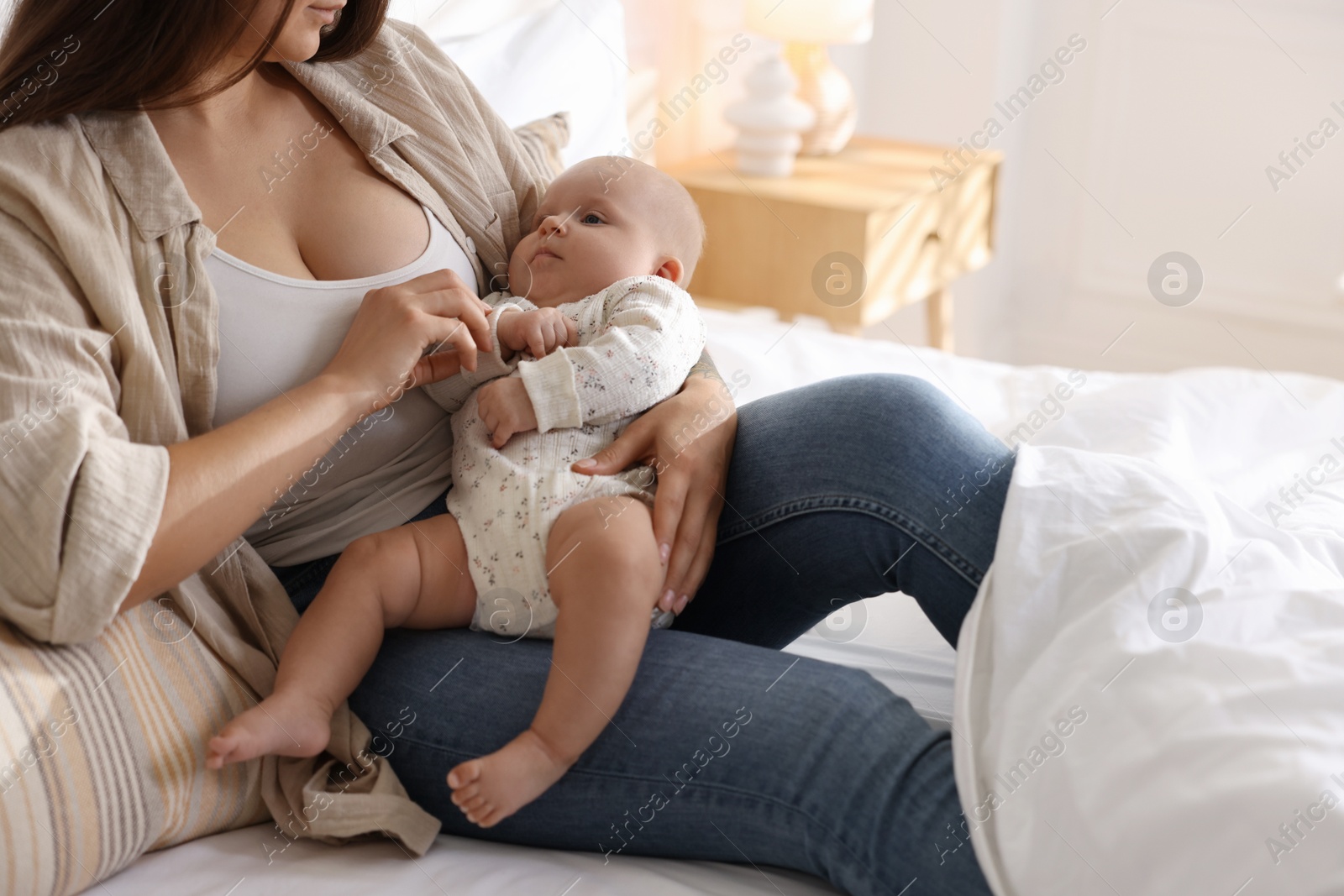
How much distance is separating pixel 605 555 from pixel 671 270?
39 cm

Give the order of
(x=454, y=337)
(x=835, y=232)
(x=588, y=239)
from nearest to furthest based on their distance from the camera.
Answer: (x=454, y=337) < (x=588, y=239) < (x=835, y=232)

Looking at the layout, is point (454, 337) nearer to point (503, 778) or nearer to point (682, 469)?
point (682, 469)

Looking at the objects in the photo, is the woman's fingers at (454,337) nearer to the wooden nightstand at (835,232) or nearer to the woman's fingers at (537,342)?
the woman's fingers at (537,342)

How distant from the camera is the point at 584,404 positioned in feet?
3.28

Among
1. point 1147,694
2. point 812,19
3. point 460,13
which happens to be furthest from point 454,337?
point 812,19

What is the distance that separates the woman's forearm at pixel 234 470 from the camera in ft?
2.65

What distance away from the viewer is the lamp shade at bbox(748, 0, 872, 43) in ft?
7.66

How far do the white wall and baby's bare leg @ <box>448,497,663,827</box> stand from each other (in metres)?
2.26

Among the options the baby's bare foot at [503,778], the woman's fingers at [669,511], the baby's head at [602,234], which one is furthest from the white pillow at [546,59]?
the baby's bare foot at [503,778]

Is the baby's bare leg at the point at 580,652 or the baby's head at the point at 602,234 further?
the baby's head at the point at 602,234

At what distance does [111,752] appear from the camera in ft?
2.63

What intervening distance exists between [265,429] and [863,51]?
8.09 feet

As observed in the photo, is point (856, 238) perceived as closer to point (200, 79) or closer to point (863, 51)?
point (863, 51)

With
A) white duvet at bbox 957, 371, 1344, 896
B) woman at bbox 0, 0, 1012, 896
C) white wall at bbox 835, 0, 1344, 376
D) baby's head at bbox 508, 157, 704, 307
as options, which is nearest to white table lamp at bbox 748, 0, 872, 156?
white wall at bbox 835, 0, 1344, 376
